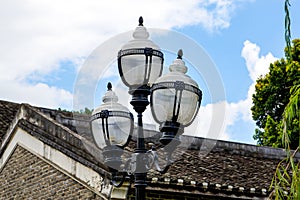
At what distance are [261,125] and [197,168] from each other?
13255 mm

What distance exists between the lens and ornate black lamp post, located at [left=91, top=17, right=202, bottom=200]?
5.78 metres

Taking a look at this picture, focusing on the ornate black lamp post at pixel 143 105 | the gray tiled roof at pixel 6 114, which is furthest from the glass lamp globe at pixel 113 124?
the gray tiled roof at pixel 6 114

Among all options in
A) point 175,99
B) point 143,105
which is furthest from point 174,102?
point 143,105

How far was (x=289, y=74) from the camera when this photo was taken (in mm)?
23203

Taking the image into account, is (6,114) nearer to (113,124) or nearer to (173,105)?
(113,124)

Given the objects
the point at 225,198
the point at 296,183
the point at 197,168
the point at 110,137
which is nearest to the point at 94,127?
the point at 110,137

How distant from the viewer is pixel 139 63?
5.97m

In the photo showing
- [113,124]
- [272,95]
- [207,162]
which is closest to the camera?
[113,124]

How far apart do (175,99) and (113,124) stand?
0.66 metres

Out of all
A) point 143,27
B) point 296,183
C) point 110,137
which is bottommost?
point 296,183

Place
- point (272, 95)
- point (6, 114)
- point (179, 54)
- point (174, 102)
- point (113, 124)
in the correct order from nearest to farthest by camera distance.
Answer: point (174, 102)
point (179, 54)
point (113, 124)
point (6, 114)
point (272, 95)

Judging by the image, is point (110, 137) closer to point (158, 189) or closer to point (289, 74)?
point (158, 189)

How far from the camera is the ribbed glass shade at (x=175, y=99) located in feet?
18.9

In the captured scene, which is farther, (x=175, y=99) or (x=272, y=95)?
(x=272, y=95)
